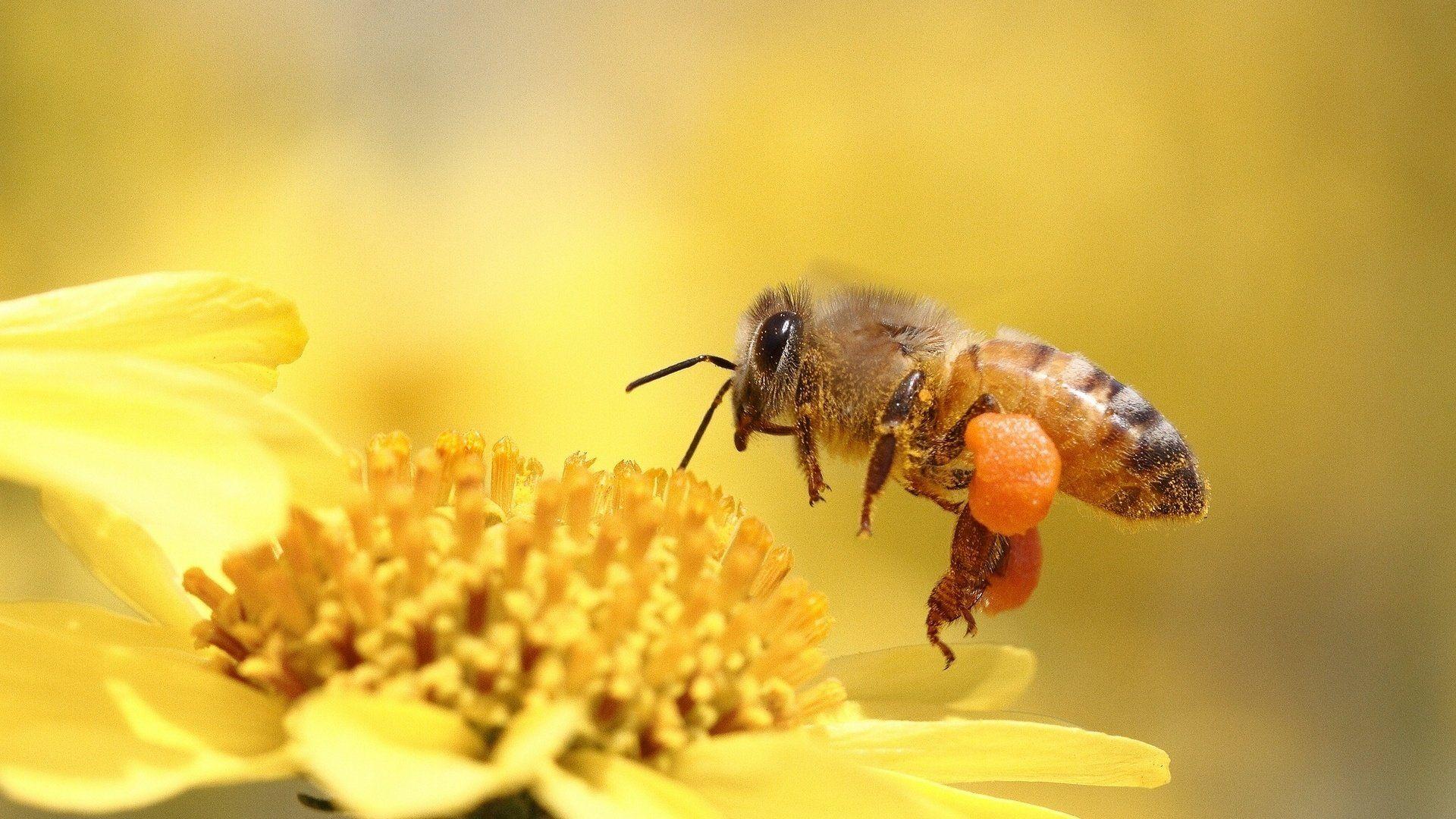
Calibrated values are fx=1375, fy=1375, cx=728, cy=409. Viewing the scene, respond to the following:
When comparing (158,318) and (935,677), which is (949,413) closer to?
(935,677)

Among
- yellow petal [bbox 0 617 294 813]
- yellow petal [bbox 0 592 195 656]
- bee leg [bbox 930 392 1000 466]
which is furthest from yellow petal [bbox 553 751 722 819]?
bee leg [bbox 930 392 1000 466]

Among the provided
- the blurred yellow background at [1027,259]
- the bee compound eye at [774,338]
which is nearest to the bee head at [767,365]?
the bee compound eye at [774,338]

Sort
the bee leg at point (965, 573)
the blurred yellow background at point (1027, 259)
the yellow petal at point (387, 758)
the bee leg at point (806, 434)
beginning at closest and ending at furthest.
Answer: the yellow petal at point (387, 758) < the bee leg at point (965, 573) < the bee leg at point (806, 434) < the blurred yellow background at point (1027, 259)

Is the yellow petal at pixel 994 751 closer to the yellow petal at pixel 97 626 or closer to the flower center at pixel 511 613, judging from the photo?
the flower center at pixel 511 613

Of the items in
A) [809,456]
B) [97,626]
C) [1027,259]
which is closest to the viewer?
[97,626]

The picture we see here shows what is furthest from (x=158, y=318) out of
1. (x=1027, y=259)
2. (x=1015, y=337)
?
(x=1027, y=259)

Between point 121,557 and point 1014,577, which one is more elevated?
point 1014,577
